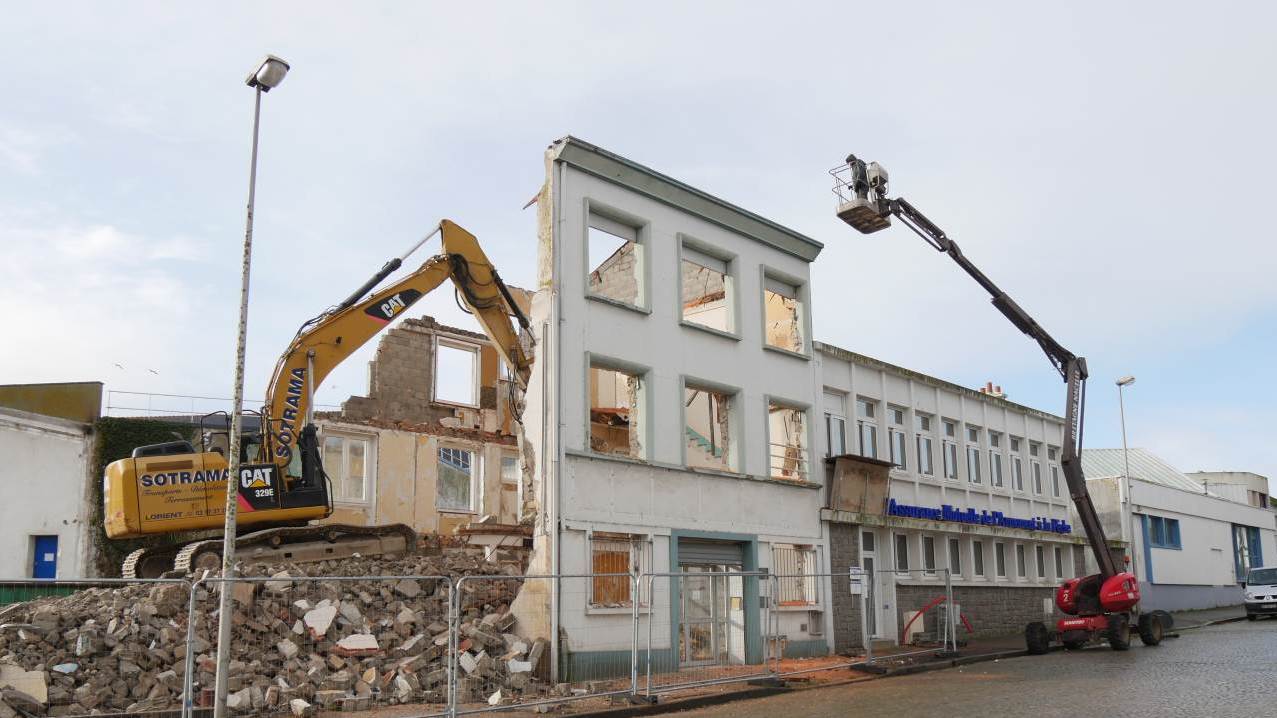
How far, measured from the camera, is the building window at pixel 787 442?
85.0 ft

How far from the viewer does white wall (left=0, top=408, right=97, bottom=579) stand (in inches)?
1025

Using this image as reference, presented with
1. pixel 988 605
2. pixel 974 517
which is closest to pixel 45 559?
pixel 974 517

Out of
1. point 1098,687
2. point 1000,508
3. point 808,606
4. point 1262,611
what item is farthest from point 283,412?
point 1262,611

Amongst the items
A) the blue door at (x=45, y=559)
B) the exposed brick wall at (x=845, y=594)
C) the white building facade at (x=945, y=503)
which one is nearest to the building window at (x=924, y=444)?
the white building facade at (x=945, y=503)

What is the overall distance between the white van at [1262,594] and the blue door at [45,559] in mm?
35613

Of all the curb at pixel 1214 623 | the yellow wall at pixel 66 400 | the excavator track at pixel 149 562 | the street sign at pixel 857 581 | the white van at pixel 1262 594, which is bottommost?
the curb at pixel 1214 623

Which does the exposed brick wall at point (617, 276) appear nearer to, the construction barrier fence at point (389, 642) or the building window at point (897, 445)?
the building window at point (897, 445)

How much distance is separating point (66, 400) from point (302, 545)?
1096 cm

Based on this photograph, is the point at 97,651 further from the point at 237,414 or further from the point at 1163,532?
the point at 1163,532

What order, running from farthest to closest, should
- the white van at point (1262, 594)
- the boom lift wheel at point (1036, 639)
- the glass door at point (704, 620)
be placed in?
the white van at point (1262, 594)
the boom lift wheel at point (1036, 639)
the glass door at point (704, 620)

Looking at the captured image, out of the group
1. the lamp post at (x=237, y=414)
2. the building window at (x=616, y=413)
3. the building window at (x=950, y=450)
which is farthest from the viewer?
the building window at (x=950, y=450)

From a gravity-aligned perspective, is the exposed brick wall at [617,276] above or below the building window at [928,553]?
above

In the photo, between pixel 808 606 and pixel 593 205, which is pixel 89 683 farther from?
pixel 808 606

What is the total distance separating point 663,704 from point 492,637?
375cm
